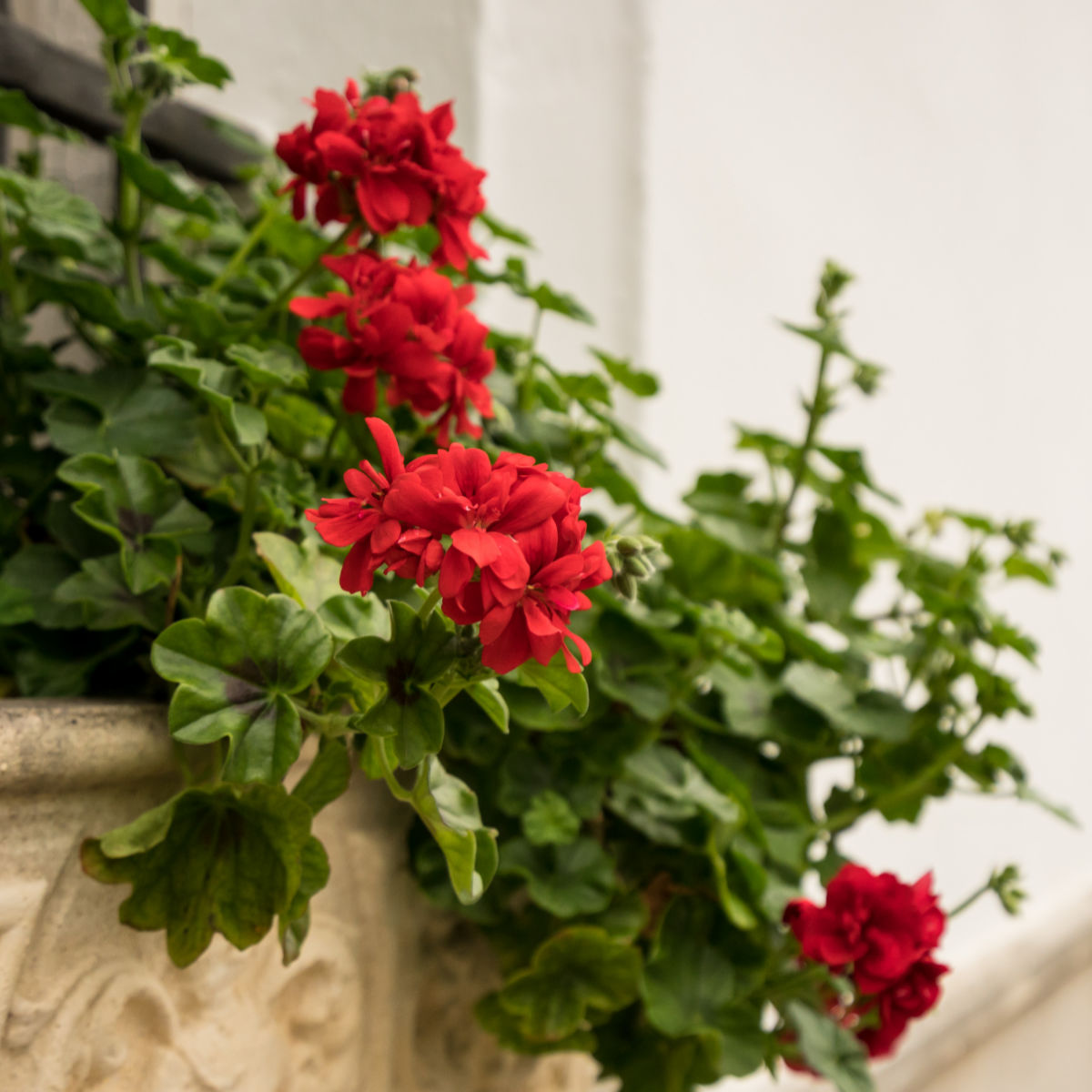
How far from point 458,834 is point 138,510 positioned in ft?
0.85

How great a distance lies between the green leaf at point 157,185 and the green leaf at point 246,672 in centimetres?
32

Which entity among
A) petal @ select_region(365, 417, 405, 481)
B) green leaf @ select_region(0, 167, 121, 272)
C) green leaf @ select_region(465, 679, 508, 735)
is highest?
green leaf @ select_region(0, 167, 121, 272)

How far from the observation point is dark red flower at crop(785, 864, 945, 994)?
0.56 meters

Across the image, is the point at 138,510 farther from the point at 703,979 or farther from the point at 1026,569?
the point at 1026,569

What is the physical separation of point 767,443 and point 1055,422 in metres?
1.31

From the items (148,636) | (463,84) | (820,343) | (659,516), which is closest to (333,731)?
(148,636)

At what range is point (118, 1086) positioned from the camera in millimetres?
463

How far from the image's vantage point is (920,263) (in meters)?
1.51

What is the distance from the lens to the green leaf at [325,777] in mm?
463

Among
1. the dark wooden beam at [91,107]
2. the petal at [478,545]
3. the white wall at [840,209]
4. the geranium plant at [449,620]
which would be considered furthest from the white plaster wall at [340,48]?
the petal at [478,545]

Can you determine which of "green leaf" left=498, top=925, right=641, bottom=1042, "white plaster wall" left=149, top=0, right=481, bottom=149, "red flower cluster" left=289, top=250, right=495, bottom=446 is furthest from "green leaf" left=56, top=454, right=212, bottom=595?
"white plaster wall" left=149, top=0, right=481, bottom=149

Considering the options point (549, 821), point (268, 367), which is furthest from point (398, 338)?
point (549, 821)

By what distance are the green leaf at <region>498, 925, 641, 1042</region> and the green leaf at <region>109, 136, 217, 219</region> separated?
20.0 inches

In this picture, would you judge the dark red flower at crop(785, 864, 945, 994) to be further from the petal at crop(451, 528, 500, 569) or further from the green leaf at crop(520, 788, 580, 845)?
the petal at crop(451, 528, 500, 569)
